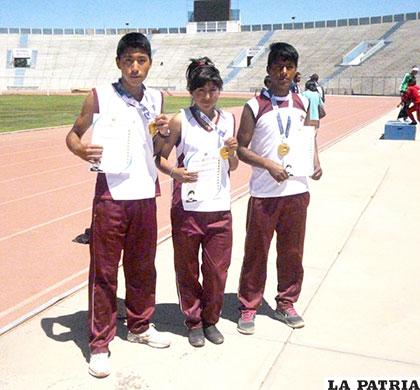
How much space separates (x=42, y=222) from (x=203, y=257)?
3672 mm

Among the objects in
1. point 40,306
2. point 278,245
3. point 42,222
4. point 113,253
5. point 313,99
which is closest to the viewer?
point 113,253

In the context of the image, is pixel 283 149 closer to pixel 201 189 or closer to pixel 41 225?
pixel 201 189

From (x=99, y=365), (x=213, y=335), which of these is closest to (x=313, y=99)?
(x=213, y=335)

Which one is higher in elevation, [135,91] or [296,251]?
[135,91]

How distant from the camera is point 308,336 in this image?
3.47 m

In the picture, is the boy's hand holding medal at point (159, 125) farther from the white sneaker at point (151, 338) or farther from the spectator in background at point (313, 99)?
the spectator in background at point (313, 99)

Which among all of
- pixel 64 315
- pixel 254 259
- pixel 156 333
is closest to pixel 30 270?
pixel 64 315

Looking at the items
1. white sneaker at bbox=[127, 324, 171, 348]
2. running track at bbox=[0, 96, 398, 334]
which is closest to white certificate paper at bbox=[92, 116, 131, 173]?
white sneaker at bbox=[127, 324, 171, 348]

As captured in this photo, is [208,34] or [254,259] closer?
[254,259]

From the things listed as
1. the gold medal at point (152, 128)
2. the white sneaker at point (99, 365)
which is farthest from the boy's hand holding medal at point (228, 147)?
the white sneaker at point (99, 365)

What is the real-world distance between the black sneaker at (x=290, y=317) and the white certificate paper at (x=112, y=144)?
1.56 m

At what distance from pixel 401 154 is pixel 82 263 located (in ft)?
28.1

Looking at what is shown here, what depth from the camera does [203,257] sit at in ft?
11.0

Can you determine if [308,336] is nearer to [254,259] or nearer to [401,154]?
[254,259]
